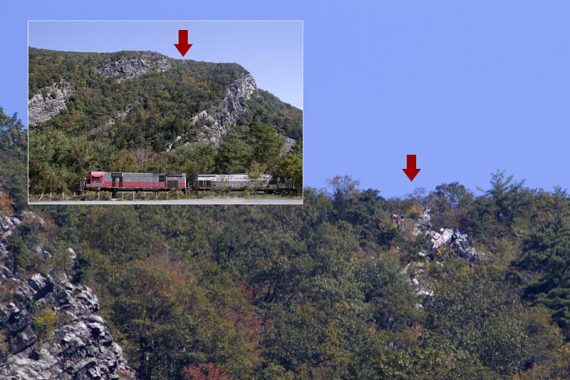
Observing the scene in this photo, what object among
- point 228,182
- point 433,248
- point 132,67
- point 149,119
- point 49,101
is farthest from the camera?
point 433,248

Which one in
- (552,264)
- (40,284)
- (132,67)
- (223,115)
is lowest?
(40,284)

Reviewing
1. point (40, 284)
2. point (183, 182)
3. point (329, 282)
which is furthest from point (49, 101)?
point (329, 282)

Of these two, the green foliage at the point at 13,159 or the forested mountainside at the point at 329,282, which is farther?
the green foliage at the point at 13,159

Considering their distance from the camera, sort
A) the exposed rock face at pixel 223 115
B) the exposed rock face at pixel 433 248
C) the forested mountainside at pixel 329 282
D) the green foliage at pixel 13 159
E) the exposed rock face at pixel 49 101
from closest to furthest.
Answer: the exposed rock face at pixel 49 101, the exposed rock face at pixel 223 115, the forested mountainside at pixel 329 282, the green foliage at pixel 13 159, the exposed rock face at pixel 433 248

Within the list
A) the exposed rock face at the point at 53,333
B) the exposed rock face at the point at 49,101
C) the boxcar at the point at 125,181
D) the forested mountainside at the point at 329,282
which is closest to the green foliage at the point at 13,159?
the forested mountainside at the point at 329,282

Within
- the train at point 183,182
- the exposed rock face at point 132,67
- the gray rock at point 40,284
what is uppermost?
the exposed rock face at point 132,67

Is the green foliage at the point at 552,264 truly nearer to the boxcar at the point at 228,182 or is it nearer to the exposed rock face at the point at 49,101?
the exposed rock face at the point at 49,101

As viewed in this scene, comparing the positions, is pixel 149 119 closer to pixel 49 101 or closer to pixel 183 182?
pixel 49 101

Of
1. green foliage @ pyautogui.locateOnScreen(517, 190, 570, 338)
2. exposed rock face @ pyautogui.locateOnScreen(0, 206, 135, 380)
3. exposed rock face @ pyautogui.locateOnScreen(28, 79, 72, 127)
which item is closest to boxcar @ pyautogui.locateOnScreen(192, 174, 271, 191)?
exposed rock face @ pyautogui.locateOnScreen(28, 79, 72, 127)
